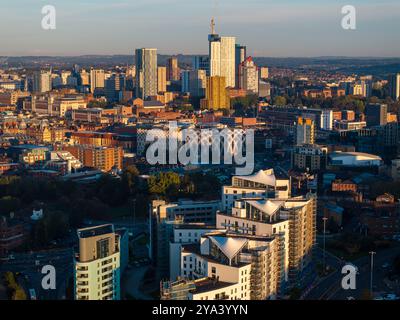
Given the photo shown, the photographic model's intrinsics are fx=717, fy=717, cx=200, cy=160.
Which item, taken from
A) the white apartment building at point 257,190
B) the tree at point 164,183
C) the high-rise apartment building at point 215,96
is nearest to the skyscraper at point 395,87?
the high-rise apartment building at point 215,96

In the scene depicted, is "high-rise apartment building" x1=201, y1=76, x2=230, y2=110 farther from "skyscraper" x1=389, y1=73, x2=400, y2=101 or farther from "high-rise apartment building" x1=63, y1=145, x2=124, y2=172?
"high-rise apartment building" x1=63, y1=145, x2=124, y2=172

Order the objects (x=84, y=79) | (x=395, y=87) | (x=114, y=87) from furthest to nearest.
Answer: (x=84, y=79) → (x=114, y=87) → (x=395, y=87)

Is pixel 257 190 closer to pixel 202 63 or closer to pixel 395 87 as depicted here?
pixel 395 87

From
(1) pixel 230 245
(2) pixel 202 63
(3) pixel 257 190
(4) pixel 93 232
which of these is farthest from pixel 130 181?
(2) pixel 202 63

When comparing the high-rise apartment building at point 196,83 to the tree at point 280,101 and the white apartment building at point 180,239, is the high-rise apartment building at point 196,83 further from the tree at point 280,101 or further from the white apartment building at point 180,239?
the white apartment building at point 180,239

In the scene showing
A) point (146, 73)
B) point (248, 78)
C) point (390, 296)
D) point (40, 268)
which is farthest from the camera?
point (248, 78)

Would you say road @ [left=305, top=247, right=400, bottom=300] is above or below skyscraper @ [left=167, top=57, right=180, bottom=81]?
below

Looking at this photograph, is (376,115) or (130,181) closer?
(130,181)

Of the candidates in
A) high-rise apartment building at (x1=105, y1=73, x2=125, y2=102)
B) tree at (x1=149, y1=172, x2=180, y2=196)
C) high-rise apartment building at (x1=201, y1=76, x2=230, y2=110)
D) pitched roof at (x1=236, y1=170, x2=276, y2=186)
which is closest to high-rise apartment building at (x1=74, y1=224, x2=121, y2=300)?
pitched roof at (x1=236, y1=170, x2=276, y2=186)
